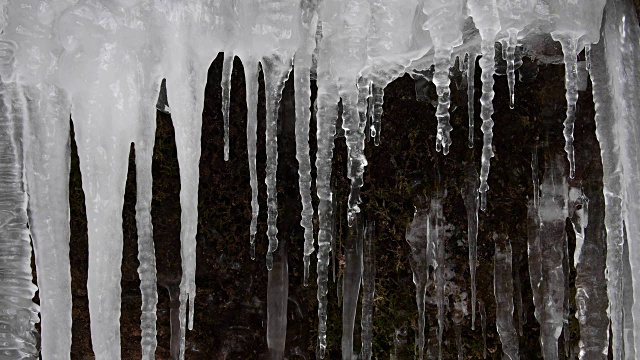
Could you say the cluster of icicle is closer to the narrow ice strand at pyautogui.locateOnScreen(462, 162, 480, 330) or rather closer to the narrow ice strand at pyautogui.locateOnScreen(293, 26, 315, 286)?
the narrow ice strand at pyautogui.locateOnScreen(293, 26, 315, 286)

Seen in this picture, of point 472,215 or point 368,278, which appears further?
point 368,278

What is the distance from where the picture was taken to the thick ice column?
6.66 feet

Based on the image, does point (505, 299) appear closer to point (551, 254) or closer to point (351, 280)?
point (551, 254)

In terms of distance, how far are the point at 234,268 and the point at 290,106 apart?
712 millimetres

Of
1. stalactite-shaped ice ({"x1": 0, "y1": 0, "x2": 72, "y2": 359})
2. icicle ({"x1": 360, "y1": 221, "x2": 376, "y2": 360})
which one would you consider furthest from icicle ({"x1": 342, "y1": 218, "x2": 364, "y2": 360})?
stalactite-shaped ice ({"x1": 0, "y1": 0, "x2": 72, "y2": 359})

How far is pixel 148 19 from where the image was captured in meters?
1.97

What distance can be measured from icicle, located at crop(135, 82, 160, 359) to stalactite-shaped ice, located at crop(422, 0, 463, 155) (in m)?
0.91

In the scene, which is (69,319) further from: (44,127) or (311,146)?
(311,146)

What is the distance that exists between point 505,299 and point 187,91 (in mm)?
1452

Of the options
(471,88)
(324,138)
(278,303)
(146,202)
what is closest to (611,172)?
(471,88)

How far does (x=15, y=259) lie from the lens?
208 centimetres

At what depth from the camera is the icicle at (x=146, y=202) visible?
205 cm

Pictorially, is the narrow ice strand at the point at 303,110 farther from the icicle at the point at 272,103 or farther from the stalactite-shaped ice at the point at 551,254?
the stalactite-shaped ice at the point at 551,254

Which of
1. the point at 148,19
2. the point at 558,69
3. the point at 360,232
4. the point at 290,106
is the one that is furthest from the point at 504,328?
the point at 148,19
